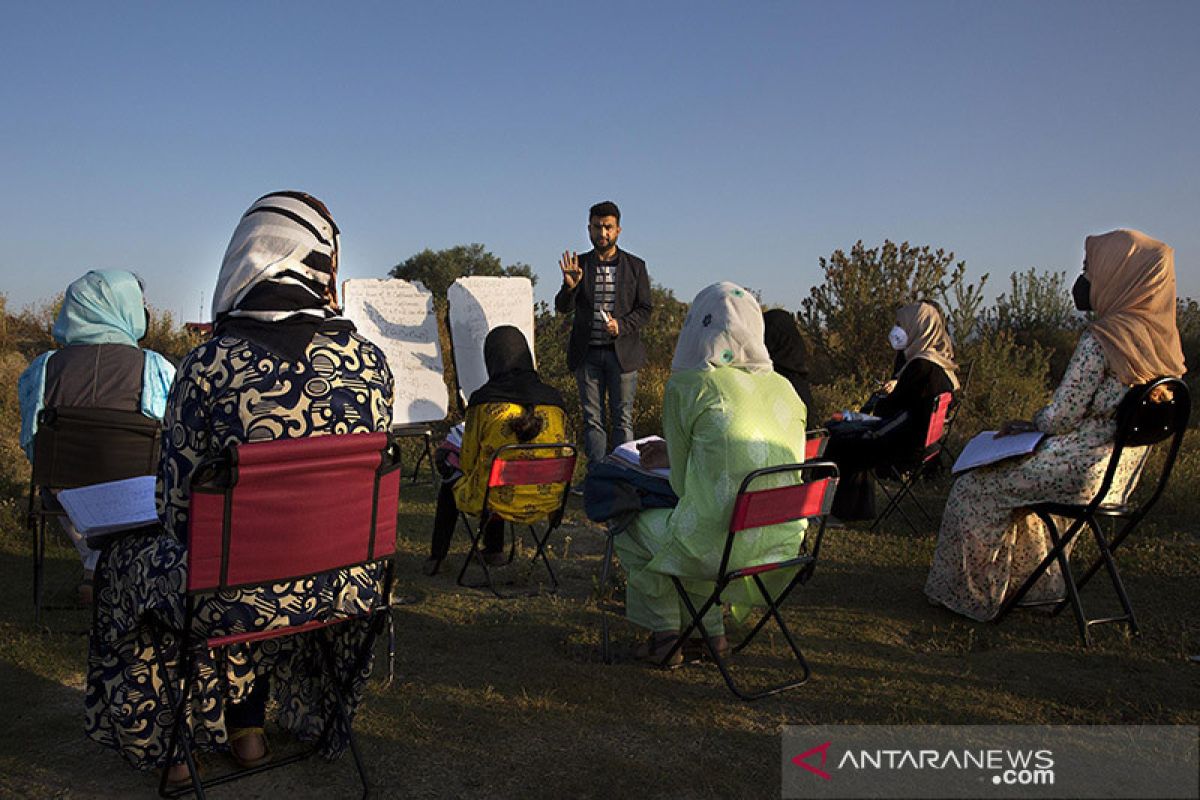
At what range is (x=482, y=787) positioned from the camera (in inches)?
110

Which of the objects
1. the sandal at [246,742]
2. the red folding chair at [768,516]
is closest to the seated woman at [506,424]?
the red folding chair at [768,516]

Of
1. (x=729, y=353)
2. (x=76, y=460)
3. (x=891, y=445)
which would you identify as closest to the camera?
(x=729, y=353)

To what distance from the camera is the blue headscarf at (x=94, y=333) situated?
442 cm

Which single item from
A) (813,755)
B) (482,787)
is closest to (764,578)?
(813,755)

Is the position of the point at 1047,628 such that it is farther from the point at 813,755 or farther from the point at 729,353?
the point at 729,353

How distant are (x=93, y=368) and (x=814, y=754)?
3.70 metres

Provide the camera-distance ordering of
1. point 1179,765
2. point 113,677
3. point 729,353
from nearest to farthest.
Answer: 1. point 113,677
2. point 1179,765
3. point 729,353

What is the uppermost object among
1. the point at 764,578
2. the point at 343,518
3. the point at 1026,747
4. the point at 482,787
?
the point at 343,518

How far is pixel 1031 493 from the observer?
4203mm

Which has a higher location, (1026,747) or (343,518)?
(343,518)

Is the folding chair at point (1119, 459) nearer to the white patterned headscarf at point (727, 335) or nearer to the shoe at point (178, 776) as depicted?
the white patterned headscarf at point (727, 335)

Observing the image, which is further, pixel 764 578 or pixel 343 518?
pixel 764 578

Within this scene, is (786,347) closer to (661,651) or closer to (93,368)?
(661,651)

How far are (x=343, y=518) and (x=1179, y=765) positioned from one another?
271 cm
